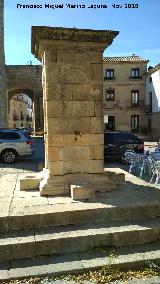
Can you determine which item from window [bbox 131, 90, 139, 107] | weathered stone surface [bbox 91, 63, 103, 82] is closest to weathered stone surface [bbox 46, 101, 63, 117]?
weathered stone surface [bbox 91, 63, 103, 82]

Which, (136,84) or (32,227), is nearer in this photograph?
(32,227)

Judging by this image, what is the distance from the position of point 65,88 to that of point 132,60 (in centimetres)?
3317

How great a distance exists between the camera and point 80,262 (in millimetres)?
4680

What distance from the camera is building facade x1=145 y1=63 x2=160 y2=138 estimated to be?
33.7 meters

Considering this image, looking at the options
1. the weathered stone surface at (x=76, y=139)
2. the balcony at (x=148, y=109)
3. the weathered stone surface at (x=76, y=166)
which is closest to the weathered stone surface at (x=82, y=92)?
the weathered stone surface at (x=76, y=139)

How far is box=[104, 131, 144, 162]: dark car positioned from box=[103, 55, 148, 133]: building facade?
22626 millimetres

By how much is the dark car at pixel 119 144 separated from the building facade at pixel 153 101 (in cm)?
1863

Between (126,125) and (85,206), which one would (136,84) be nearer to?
(126,125)

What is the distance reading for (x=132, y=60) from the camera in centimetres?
3769

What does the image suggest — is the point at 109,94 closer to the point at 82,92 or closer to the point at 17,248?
the point at 82,92

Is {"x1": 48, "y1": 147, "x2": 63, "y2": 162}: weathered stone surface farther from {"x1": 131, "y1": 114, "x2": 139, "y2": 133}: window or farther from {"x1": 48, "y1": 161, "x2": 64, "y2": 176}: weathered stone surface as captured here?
{"x1": 131, "y1": 114, "x2": 139, "y2": 133}: window

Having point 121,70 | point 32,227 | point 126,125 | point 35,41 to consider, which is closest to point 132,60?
point 121,70

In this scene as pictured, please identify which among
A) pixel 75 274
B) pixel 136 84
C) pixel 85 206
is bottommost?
pixel 75 274

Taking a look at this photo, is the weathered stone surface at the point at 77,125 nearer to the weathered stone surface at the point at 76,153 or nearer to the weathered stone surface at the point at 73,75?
the weathered stone surface at the point at 76,153
